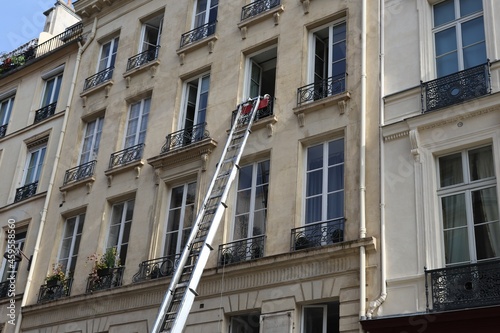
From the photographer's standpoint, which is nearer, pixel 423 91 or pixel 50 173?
pixel 423 91

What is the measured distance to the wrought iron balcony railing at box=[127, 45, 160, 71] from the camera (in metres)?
19.0

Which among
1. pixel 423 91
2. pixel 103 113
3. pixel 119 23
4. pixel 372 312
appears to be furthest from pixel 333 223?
pixel 119 23

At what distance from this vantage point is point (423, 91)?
12.7 meters

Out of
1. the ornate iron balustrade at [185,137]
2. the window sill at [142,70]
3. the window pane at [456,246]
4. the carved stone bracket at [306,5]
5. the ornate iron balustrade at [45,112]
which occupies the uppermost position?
the ornate iron balustrade at [45,112]

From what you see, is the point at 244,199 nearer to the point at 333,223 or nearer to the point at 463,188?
the point at 333,223

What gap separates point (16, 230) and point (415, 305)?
43.2ft

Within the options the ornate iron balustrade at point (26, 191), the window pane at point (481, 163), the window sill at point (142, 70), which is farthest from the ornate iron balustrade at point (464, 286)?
the ornate iron balustrade at point (26, 191)

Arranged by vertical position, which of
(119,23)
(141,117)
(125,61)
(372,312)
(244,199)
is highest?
(119,23)

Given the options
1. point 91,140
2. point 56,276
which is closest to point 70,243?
point 56,276

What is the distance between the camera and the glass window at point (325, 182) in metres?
13.1

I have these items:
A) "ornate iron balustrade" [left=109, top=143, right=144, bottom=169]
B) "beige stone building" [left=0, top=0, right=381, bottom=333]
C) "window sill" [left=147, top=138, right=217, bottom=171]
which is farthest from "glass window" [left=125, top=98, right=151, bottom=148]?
"window sill" [left=147, top=138, right=217, bottom=171]

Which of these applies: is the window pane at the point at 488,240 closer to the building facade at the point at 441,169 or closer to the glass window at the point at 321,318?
the building facade at the point at 441,169

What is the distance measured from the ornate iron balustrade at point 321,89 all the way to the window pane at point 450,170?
9.61 ft

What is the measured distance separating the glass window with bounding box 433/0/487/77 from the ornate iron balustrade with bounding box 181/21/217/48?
21.0 ft
